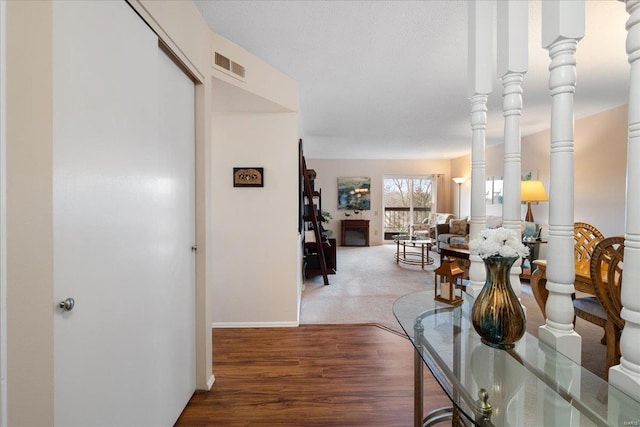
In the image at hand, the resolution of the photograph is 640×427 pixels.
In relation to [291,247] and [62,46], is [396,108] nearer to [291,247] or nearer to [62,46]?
[291,247]

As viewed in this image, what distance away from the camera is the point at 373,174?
344 inches

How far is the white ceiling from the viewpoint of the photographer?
1.94 metres

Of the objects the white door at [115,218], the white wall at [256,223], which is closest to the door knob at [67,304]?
the white door at [115,218]

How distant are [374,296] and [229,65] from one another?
3147 millimetres

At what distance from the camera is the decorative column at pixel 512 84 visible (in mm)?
1143

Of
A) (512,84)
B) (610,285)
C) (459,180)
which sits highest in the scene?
(459,180)

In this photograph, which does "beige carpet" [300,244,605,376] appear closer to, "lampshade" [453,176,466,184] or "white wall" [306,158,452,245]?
"white wall" [306,158,452,245]

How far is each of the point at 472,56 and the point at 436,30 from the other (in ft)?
2.98

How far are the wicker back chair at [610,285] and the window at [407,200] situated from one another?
7.19 m

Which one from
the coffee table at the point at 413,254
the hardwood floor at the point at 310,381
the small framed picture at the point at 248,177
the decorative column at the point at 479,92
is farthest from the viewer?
the coffee table at the point at 413,254

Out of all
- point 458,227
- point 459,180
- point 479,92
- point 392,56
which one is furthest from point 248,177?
point 459,180

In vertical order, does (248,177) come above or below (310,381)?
above

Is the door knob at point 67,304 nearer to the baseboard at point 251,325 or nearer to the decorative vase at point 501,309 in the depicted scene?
the decorative vase at point 501,309

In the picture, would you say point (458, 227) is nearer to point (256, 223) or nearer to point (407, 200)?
point (407, 200)
